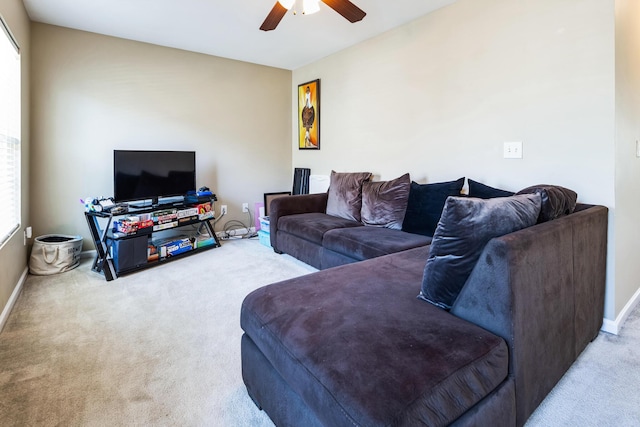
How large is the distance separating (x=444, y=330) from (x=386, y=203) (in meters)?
2.04

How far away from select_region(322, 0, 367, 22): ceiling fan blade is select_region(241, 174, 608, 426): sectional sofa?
5.66 feet

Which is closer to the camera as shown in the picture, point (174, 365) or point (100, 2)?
point (174, 365)

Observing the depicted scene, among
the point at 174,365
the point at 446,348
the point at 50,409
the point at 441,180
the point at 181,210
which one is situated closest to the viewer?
the point at 446,348

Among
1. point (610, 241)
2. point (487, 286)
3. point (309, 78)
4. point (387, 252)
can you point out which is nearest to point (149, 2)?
point (309, 78)

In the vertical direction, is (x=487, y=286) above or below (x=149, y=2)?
below

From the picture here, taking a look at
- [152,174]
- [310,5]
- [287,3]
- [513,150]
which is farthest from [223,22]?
[513,150]

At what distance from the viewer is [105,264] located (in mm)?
3092

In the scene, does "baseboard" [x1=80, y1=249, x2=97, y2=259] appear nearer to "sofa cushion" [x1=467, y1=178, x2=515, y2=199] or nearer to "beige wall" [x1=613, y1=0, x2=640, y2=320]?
"sofa cushion" [x1=467, y1=178, x2=515, y2=199]

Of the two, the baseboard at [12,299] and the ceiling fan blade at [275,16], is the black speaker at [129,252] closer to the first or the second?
the baseboard at [12,299]

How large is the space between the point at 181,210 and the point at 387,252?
2.35 meters

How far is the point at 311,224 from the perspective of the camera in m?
3.33

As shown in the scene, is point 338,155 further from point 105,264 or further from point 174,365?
point 174,365

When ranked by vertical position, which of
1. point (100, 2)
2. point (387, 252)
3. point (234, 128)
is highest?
point (100, 2)

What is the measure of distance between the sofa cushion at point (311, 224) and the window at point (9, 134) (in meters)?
2.22
